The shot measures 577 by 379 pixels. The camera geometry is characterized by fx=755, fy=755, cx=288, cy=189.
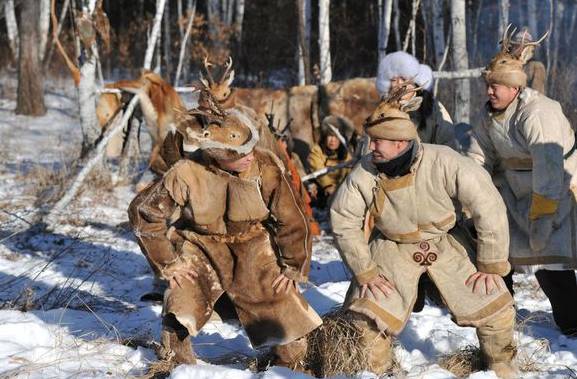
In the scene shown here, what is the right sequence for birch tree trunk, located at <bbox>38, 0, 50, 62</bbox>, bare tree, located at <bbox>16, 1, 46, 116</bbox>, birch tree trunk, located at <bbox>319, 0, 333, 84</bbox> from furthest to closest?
birch tree trunk, located at <bbox>38, 0, 50, 62</bbox>
bare tree, located at <bbox>16, 1, 46, 116</bbox>
birch tree trunk, located at <bbox>319, 0, 333, 84</bbox>

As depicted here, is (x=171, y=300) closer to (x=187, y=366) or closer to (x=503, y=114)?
(x=187, y=366)

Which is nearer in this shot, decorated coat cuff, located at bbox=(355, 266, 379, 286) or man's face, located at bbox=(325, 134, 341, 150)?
decorated coat cuff, located at bbox=(355, 266, 379, 286)

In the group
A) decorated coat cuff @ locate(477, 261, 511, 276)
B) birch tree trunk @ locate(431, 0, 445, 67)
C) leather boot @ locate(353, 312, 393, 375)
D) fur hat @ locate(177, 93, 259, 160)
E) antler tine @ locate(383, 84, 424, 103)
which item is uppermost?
birch tree trunk @ locate(431, 0, 445, 67)

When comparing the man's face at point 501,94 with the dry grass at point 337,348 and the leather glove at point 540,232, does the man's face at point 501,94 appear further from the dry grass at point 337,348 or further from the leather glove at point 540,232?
the dry grass at point 337,348

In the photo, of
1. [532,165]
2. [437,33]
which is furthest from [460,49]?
[532,165]

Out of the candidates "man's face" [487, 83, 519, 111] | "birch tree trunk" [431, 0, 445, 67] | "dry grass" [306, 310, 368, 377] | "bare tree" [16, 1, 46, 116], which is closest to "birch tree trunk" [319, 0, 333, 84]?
"birch tree trunk" [431, 0, 445, 67]

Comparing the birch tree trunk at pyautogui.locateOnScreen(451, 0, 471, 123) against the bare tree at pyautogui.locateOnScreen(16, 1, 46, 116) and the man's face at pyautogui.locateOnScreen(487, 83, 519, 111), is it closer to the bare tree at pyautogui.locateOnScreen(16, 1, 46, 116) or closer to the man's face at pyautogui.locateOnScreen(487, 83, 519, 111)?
the man's face at pyautogui.locateOnScreen(487, 83, 519, 111)

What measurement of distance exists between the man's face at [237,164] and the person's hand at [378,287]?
738 millimetres

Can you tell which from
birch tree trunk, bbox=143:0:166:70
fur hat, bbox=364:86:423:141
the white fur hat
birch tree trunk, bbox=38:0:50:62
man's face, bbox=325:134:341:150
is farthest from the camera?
birch tree trunk, bbox=38:0:50:62

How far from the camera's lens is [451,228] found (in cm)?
338

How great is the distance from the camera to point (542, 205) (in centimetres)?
369

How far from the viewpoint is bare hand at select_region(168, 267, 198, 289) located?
332 centimetres

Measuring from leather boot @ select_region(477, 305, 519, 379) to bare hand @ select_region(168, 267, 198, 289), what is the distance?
1281 millimetres

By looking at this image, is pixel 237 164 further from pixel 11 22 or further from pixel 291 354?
pixel 11 22
